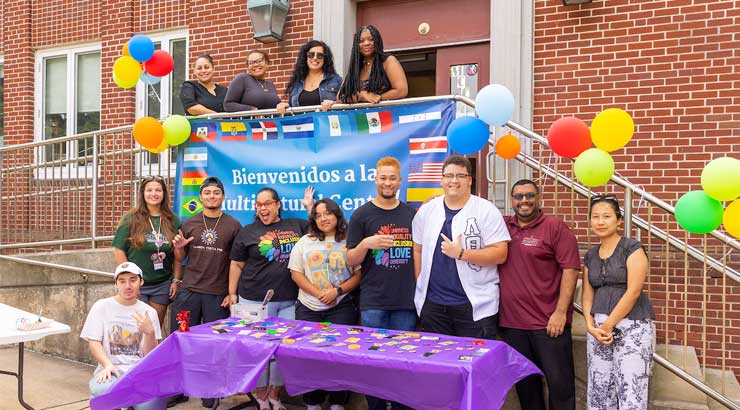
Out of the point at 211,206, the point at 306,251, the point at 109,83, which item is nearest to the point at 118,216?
the point at 109,83

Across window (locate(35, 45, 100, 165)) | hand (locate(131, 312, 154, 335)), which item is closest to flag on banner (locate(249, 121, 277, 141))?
hand (locate(131, 312, 154, 335))

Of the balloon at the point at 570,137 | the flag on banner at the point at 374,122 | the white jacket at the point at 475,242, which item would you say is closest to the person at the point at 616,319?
the balloon at the point at 570,137

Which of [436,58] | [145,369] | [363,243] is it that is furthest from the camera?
[436,58]

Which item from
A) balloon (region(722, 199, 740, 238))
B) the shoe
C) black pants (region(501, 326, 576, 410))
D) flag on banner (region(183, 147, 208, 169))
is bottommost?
the shoe

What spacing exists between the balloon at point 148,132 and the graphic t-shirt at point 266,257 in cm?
138

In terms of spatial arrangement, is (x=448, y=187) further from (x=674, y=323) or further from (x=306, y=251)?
(x=674, y=323)

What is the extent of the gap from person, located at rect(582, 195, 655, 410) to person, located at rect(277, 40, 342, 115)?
256 centimetres

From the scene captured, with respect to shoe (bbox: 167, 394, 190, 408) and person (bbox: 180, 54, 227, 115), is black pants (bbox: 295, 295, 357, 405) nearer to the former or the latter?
shoe (bbox: 167, 394, 190, 408)

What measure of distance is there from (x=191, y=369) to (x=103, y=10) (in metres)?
6.58

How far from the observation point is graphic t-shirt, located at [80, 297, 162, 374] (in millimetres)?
4102

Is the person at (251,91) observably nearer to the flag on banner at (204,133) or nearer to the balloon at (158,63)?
the flag on banner at (204,133)

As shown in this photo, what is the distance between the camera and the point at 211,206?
497cm

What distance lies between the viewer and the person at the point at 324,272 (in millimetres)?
4375

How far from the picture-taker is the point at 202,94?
5.96 metres
